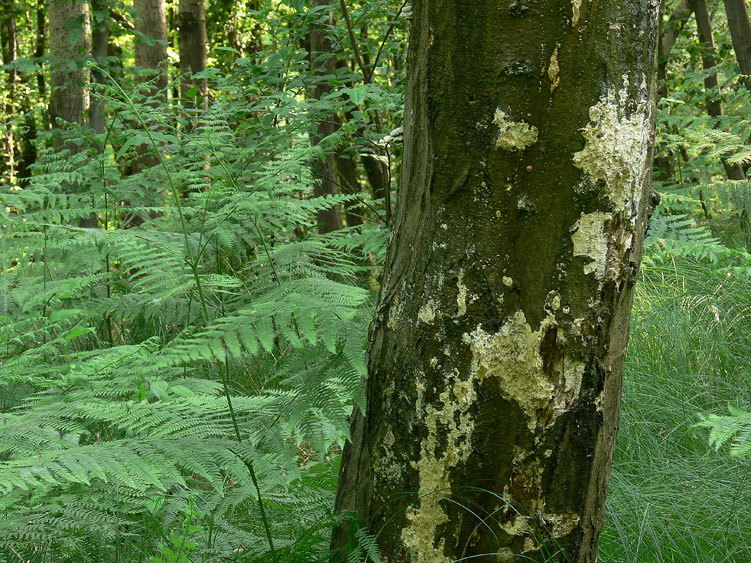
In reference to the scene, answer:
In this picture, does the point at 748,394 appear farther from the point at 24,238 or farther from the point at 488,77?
the point at 24,238

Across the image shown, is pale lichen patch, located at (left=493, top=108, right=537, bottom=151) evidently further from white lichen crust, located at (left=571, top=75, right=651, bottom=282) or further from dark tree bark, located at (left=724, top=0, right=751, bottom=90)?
dark tree bark, located at (left=724, top=0, right=751, bottom=90)

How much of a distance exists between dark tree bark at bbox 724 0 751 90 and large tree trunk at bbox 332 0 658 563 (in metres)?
6.99

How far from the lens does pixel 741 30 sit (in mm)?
7430

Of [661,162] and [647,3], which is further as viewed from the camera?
[661,162]

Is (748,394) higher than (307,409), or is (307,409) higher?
(307,409)

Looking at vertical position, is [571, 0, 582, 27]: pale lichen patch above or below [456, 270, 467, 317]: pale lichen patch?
above

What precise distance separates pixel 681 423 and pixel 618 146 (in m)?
1.95

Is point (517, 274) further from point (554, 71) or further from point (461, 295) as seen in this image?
point (554, 71)

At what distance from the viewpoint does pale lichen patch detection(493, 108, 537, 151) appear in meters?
A: 1.55

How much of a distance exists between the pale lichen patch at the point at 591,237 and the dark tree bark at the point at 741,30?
7034mm

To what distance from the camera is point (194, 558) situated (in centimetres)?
200

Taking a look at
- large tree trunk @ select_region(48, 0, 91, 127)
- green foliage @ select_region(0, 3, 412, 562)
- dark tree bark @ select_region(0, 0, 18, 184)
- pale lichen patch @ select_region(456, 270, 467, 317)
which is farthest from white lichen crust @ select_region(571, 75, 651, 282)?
dark tree bark @ select_region(0, 0, 18, 184)

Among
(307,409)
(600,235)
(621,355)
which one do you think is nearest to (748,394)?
(621,355)

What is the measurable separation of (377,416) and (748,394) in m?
2.28
